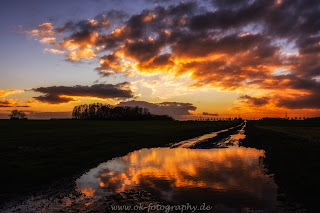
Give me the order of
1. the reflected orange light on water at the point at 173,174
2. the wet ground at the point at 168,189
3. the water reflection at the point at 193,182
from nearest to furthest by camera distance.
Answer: the wet ground at the point at 168,189 < the water reflection at the point at 193,182 < the reflected orange light on water at the point at 173,174

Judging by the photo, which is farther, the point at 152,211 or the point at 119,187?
the point at 119,187

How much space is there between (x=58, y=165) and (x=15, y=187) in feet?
19.7

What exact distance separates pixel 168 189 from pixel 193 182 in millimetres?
2447

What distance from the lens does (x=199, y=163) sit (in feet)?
75.2

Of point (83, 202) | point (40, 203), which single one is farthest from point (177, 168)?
point (40, 203)

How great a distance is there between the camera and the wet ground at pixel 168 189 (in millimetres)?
11491

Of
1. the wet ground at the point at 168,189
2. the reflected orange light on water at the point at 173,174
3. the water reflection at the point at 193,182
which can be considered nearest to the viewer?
the wet ground at the point at 168,189

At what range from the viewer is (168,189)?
1419cm

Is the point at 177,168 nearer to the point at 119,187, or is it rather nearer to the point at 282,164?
the point at 119,187

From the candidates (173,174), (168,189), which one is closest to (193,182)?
(168,189)

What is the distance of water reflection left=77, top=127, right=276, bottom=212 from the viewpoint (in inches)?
490

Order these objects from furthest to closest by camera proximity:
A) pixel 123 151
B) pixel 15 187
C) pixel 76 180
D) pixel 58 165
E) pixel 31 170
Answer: pixel 123 151 < pixel 58 165 < pixel 31 170 < pixel 76 180 < pixel 15 187

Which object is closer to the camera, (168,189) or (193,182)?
(168,189)

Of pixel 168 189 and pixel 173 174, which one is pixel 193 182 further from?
pixel 173 174
